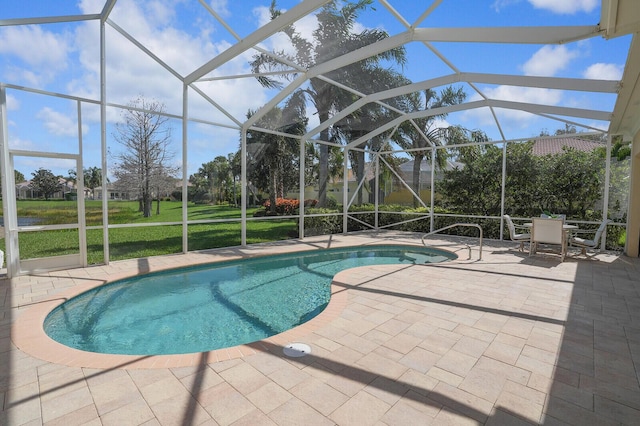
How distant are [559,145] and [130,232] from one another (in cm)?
1593

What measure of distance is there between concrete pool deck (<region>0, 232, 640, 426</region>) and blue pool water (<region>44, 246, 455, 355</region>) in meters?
0.46

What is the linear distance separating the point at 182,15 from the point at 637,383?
818 cm

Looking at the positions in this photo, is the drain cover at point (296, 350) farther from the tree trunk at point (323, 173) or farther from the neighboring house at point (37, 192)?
the tree trunk at point (323, 173)

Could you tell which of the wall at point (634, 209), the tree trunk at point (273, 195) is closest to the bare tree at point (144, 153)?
the tree trunk at point (273, 195)

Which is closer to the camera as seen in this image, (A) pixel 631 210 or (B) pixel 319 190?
(A) pixel 631 210

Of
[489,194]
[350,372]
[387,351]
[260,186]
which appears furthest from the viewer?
[260,186]

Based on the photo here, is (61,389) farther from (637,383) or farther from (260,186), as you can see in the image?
(260,186)

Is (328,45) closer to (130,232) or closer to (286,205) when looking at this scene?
(286,205)

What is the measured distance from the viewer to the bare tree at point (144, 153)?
323 inches

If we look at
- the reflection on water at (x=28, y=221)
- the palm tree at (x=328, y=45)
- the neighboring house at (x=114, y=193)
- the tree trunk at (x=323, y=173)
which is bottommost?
the reflection on water at (x=28, y=221)

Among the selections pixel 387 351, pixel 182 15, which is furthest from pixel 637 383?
pixel 182 15

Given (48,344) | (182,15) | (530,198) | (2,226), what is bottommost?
(48,344)

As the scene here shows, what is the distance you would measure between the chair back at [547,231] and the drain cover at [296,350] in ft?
23.6

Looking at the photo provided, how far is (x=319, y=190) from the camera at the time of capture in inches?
518
